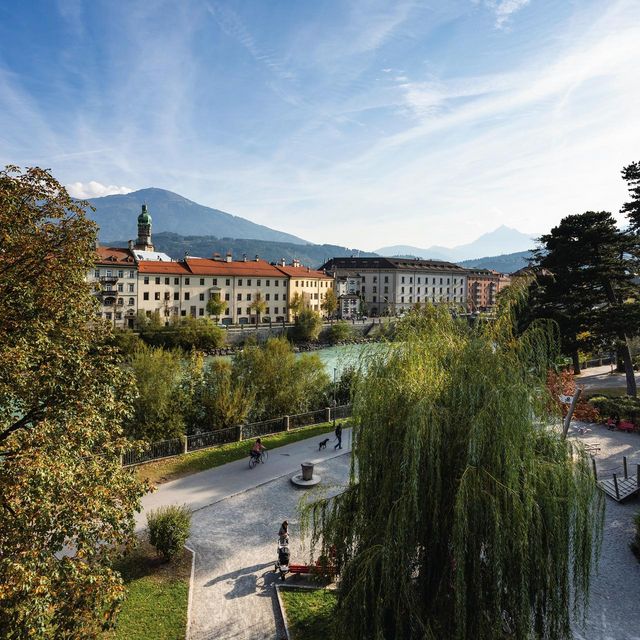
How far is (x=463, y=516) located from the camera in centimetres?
725

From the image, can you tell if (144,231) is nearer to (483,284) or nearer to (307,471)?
(307,471)

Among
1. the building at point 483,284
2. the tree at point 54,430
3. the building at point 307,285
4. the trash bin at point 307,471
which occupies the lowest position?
the trash bin at point 307,471

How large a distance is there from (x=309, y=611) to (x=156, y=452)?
13.1m

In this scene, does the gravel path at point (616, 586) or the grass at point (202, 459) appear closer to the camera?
the gravel path at point (616, 586)

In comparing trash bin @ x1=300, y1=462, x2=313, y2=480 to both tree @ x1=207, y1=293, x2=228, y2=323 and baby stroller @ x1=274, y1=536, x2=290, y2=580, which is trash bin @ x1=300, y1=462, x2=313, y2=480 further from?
tree @ x1=207, y1=293, x2=228, y2=323

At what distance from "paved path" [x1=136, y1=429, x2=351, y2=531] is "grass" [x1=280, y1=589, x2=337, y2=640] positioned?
Answer: 6296mm

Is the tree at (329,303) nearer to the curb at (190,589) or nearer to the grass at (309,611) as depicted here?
the curb at (190,589)

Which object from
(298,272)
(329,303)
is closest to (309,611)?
(298,272)

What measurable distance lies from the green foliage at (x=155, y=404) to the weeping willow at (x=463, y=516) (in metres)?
16.8

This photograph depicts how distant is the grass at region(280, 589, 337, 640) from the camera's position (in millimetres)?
10520

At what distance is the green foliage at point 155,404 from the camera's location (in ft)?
78.1

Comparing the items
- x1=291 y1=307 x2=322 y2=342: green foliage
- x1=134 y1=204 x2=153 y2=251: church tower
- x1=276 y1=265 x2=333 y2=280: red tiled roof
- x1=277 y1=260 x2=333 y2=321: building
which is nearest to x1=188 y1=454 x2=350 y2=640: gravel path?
x1=291 y1=307 x2=322 y2=342: green foliage

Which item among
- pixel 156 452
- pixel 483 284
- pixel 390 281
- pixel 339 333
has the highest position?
pixel 483 284

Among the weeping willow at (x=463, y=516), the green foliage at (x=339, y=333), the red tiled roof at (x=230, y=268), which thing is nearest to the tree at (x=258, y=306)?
the red tiled roof at (x=230, y=268)
